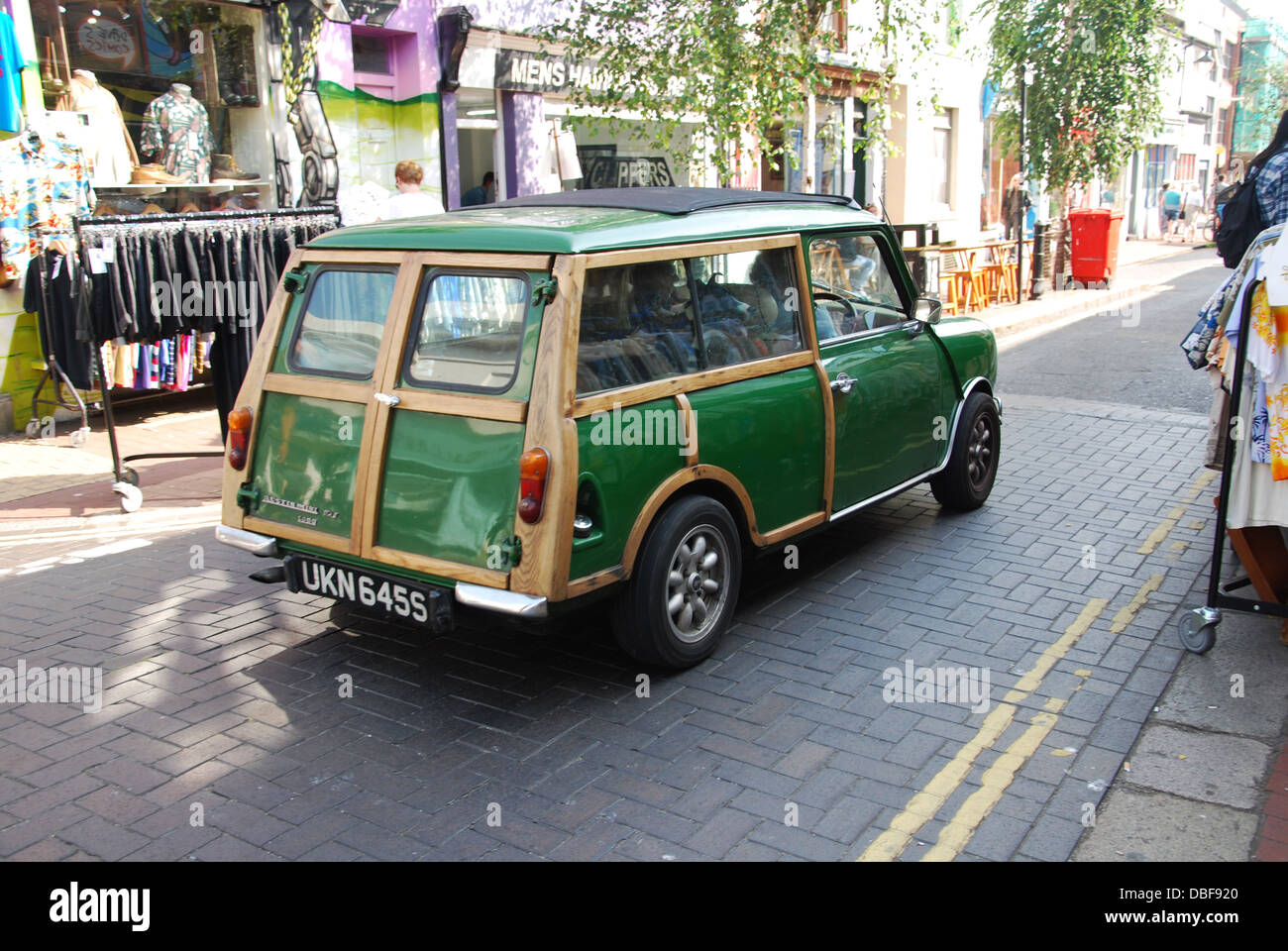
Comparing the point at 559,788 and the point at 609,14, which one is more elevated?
the point at 609,14

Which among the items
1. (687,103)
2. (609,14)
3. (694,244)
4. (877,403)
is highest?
(609,14)

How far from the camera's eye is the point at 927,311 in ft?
21.6

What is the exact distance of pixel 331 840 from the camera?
367 centimetres

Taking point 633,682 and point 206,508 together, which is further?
point 206,508

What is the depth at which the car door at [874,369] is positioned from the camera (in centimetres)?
581

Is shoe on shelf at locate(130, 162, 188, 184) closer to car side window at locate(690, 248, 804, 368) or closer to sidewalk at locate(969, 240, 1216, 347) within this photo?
car side window at locate(690, 248, 804, 368)

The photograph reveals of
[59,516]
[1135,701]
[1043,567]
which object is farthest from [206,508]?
[1135,701]

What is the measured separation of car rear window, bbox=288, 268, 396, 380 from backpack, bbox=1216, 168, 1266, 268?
456 centimetres

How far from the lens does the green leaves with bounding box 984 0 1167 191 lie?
19.0m

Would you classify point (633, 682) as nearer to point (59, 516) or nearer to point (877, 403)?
point (877, 403)

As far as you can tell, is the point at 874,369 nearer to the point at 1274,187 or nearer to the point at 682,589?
the point at 682,589

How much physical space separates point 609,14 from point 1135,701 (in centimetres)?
948

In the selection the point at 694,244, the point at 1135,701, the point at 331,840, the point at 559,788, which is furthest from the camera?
the point at 694,244

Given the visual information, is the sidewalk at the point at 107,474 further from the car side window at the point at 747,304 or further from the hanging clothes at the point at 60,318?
the car side window at the point at 747,304
